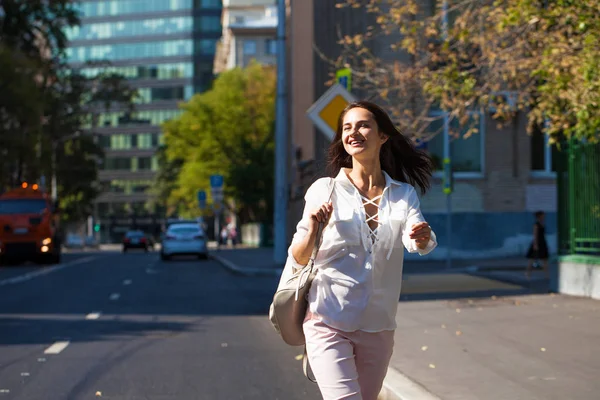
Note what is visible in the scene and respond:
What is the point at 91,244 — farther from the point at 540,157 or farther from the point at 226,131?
the point at 540,157

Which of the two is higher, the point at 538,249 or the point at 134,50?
the point at 134,50

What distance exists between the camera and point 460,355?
383 inches

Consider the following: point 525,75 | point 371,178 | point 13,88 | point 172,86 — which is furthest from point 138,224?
point 371,178

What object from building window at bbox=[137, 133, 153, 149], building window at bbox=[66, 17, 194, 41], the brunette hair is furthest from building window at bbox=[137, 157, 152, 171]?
the brunette hair

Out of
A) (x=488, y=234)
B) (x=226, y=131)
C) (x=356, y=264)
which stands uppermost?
(x=226, y=131)

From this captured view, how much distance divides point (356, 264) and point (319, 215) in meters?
0.27

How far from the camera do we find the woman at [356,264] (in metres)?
4.64

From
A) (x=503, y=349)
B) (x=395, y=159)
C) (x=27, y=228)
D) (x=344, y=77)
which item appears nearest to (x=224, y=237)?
(x=27, y=228)

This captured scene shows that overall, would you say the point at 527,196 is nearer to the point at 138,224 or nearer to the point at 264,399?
the point at 264,399

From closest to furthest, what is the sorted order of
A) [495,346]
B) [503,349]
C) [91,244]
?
[503,349] < [495,346] < [91,244]

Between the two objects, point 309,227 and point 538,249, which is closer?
point 309,227

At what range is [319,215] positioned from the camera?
4.60 metres

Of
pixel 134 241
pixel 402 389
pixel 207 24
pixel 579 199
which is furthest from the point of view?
pixel 207 24

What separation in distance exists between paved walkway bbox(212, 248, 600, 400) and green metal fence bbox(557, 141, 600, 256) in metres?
0.95
